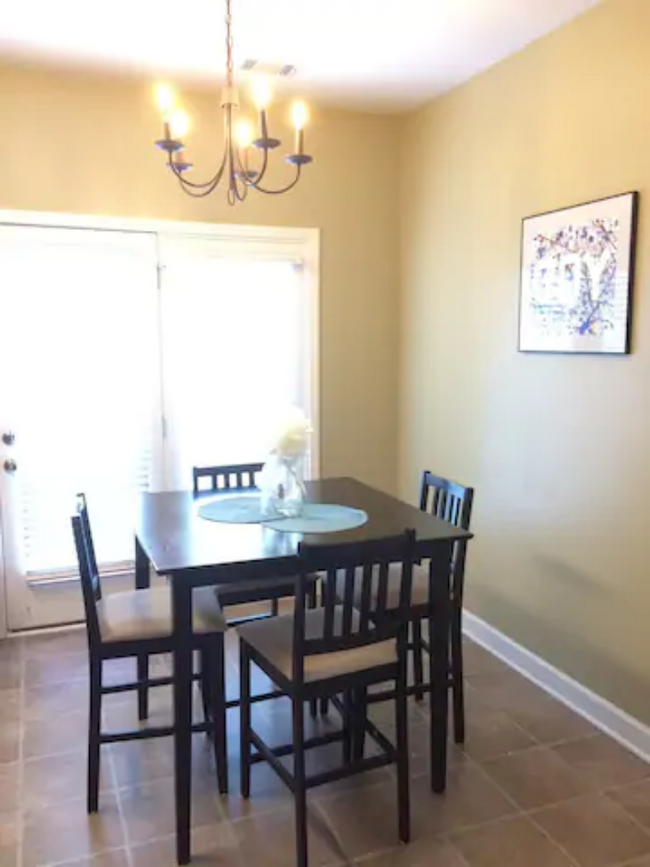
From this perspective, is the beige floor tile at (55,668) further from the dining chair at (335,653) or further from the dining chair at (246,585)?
the dining chair at (335,653)

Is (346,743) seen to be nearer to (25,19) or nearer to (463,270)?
(463,270)

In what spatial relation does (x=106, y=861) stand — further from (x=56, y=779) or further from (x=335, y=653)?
(x=335, y=653)

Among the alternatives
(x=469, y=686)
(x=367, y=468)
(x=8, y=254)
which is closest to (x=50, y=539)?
(x=8, y=254)

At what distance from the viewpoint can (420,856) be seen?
2125 mm

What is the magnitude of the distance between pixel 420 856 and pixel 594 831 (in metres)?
0.56

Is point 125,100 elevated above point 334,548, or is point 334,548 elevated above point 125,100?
point 125,100

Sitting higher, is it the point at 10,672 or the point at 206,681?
the point at 206,681

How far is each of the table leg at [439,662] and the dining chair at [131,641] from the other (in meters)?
0.70

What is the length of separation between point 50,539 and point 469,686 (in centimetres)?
216

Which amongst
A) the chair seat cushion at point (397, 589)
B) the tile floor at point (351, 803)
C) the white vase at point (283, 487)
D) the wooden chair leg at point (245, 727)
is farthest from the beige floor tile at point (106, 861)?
the white vase at point (283, 487)

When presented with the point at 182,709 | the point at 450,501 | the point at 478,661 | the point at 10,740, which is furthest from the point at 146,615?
the point at 478,661

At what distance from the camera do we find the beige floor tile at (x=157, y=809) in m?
2.23

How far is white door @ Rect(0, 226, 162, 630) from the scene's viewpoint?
138 inches

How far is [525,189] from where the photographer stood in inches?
125
